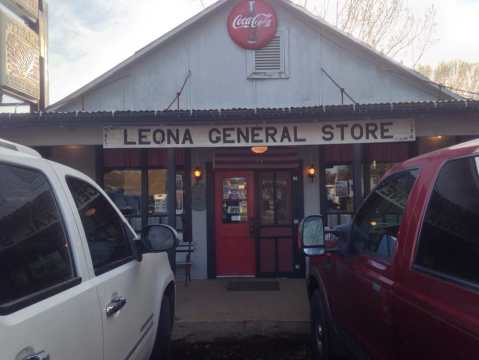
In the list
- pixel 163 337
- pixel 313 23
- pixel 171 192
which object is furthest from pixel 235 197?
pixel 163 337

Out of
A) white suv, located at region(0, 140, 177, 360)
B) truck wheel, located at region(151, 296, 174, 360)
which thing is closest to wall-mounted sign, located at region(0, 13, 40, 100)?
truck wheel, located at region(151, 296, 174, 360)

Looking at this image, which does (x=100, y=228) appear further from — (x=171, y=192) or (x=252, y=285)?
(x=252, y=285)

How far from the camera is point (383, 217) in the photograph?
3129 millimetres

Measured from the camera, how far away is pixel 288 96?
9.68m

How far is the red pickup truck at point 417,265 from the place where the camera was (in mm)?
1910

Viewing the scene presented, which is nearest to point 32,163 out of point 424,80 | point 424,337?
point 424,337

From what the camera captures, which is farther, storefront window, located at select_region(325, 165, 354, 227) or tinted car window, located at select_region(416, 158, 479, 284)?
storefront window, located at select_region(325, 165, 354, 227)

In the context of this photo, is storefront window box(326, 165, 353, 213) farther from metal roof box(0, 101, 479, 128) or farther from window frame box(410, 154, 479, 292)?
window frame box(410, 154, 479, 292)

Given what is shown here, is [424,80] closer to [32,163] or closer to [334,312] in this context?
[334,312]

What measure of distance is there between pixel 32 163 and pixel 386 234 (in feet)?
6.90

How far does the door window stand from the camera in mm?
9109

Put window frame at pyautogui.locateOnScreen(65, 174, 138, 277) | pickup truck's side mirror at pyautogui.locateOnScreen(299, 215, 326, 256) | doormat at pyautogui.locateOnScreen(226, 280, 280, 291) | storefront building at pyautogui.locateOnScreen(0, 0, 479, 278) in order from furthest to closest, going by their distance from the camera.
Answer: doormat at pyautogui.locateOnScreen(226, 280, 280, 291), storefront building at pyautogui.locateOnScreen(0, 0, 479, 278), pickup truck's side mirror at pyautogui.locateOnScreen(299, 215, 326, 256), window frame at pyautogui.locateOnScreen(65, 174, 138, 277)

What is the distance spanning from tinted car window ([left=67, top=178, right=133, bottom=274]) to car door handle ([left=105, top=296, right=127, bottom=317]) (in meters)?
0.19

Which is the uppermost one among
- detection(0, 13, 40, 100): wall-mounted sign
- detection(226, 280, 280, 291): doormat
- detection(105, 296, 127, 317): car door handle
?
detection(0, 13, 40, 100): wall-mounted sign
